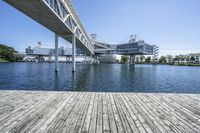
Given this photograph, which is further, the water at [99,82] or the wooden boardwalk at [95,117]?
the water at [99,82]

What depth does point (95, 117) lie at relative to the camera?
5.60m

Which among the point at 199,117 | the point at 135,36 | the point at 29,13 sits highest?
the point at 135,36

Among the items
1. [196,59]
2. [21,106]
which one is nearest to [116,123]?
[21,106]

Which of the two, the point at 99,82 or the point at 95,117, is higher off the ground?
the point at 95,117

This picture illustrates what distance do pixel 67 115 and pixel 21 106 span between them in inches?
97.4

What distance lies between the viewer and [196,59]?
155500 millimetres

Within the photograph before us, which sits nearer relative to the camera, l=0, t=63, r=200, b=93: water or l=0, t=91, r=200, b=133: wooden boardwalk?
l=0, t=91, r=200, b=133: wooden boardwalk

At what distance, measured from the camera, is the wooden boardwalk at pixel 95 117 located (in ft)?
15.5

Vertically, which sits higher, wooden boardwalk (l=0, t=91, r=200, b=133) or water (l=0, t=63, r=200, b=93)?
wooden boardwalk (l=0, t=91, r=200, b=133)

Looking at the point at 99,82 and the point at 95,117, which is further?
the point at 99,82

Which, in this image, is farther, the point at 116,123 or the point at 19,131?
the point at 116,123

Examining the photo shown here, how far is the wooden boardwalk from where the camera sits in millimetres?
4715

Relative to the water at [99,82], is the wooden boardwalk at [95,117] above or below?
above

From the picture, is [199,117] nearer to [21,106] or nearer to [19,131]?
[19,131]
